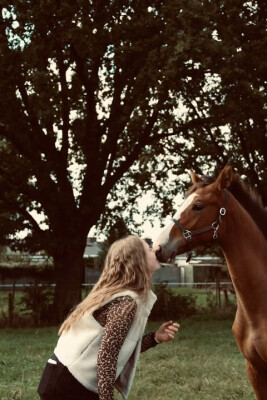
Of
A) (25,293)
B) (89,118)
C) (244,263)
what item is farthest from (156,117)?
(244,263)

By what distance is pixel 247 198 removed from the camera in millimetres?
5641

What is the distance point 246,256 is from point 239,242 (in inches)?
5.4

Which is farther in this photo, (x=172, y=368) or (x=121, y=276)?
(x=172, y=368)

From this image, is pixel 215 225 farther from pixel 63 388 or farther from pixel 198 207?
pixel 63 388

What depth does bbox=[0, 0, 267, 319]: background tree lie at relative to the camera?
15.8m

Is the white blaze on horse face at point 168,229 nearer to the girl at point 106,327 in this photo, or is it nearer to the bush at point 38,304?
the girl at point 106,327

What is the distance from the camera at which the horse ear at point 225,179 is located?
5504mm

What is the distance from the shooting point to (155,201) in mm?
24766

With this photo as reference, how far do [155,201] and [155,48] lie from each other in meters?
9.65

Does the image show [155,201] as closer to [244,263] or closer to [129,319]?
[244,263]

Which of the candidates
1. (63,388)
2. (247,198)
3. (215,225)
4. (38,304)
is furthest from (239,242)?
(38,304)

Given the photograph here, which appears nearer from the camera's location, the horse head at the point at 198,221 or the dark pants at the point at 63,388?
the dark pants at the point at 63,388

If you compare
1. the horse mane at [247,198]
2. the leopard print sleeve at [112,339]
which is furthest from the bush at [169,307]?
the leopard print sleeve at [112,339]

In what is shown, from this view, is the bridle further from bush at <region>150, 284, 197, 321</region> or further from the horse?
bush at <region>150, 284, 197, 321</region>
